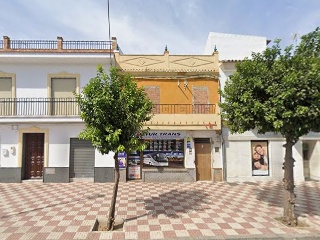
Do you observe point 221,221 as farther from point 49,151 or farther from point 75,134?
point 49,151

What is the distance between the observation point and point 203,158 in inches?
493

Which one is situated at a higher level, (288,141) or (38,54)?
(38,54)

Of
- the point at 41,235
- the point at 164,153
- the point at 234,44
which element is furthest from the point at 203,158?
the point at 41,235

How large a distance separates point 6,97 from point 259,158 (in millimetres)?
15355

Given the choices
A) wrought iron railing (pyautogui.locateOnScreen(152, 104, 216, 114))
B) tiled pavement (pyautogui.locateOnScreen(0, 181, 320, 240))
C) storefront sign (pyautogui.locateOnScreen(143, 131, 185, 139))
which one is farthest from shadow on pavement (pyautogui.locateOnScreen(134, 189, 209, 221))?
wrought iron railing (pyautogui.locateOnScreen(152, 104, 216, 114))

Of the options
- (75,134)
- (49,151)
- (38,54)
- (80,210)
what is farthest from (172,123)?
(38,54)

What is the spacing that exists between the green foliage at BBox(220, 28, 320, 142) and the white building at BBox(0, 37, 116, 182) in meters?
7.96

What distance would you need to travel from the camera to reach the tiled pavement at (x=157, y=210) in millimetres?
5680

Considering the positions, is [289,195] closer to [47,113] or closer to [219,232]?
[219,232]

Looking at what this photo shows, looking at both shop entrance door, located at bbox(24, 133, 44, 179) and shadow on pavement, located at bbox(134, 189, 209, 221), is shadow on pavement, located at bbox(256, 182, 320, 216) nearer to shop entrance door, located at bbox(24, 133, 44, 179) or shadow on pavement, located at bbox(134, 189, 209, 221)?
shadow on pavement, located at bbox(134, 189, 209, 221)

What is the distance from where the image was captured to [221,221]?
6.47m

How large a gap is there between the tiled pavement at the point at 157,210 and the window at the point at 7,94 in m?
4.08

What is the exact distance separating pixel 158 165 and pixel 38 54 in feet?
30.3

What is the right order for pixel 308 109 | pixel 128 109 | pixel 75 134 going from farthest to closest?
pixel 75 134 < pixel 128 109 < pixel 308 109
